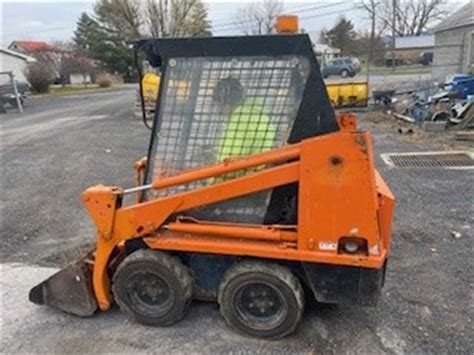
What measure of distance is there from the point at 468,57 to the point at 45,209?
17.8 metres

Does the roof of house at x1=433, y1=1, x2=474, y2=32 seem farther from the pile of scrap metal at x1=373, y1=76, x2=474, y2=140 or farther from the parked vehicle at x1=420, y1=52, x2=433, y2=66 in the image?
the parked vehicle at x1=420, y1=52, x2=433, y2=66

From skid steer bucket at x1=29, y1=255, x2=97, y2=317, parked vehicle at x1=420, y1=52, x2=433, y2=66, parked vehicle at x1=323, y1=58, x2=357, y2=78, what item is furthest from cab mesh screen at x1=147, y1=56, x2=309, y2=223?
parked vehicle at x1=420, y1=52, x2=433, y2=66

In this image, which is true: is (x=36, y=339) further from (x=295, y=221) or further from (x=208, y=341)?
(x=295, y=221)

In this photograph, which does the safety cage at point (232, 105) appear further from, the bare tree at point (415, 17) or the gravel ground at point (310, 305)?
the bare tree at point (415, 17)

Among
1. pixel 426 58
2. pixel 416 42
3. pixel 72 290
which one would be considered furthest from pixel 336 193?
pixel 416 42

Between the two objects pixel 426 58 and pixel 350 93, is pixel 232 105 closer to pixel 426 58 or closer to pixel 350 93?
pixel 350 93

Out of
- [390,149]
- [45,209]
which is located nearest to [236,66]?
[45,209]

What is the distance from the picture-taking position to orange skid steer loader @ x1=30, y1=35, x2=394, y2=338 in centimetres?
295

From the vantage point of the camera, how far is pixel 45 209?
6.53 m

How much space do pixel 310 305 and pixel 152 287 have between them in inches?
46.6

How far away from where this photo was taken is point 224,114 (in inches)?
129

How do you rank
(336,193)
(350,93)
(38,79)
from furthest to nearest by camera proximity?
(38,79)
(350,93)
(336,193)

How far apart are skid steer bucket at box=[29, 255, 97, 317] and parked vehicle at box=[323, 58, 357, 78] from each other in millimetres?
34332

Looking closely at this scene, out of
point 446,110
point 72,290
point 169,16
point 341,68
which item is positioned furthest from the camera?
point 341,68
